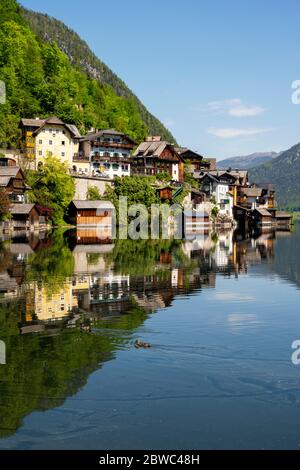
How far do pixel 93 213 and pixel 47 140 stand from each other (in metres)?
20.6

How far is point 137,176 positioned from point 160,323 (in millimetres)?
82616

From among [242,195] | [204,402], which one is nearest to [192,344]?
[204,402]

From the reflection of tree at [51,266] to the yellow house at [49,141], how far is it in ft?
154

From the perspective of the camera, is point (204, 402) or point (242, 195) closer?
point (204, 402)

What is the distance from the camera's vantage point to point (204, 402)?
47.9 ft

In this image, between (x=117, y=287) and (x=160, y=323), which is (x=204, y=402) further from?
(x=117, y=287)

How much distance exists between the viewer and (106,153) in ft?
353

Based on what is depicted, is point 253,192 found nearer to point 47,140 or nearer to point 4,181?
point 47,140

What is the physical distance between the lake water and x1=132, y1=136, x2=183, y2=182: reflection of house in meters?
78.0

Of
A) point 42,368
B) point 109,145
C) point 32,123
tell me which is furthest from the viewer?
point 109,145

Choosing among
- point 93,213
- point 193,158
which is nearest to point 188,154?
point 193,158

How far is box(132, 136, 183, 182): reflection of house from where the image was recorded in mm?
113000

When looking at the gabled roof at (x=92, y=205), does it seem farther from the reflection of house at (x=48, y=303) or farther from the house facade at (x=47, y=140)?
the reflection of house at (x=48, y=303)

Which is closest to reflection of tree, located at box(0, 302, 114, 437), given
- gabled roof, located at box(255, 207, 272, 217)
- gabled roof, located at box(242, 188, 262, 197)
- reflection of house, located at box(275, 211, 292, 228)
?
gabled roof, located at box(255, 207, 272, 217)
